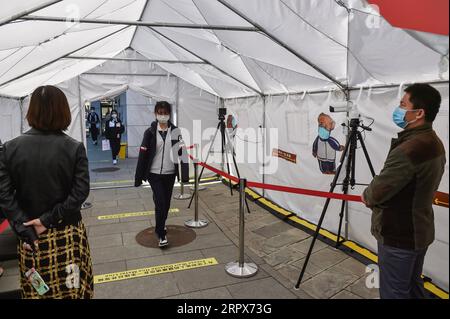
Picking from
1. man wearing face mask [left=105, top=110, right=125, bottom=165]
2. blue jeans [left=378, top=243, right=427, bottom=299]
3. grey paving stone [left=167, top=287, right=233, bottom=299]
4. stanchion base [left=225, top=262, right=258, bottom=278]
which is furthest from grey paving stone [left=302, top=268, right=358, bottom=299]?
man wearing face mask [left=105, top=110, right=125, bottom=165]

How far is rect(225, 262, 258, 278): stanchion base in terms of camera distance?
335 centimetres

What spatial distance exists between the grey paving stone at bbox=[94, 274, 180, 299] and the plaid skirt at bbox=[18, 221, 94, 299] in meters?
1.03

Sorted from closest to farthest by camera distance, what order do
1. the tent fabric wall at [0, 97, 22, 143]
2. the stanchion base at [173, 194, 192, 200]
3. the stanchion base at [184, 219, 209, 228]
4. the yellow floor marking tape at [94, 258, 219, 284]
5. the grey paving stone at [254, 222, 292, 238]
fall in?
the yellow floor marking tape at [94, 258, 219, 284]
the grey paving stone at [254, 222, 292, 238]
the stanchion base at [184, 219, 209, 228]
the tent fabric wall at [0, 97, 22, 143]
the stanchion base at [173, 194, 192, 200]

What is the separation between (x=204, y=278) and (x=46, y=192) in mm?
1970

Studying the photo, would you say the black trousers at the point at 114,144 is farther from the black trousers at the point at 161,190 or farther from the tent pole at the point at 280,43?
the tent pole at the point at 280,43

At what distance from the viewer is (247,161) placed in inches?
277

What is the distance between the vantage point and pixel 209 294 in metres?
3.04

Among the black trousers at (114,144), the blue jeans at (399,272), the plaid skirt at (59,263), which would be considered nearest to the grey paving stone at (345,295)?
the blue jeans at (399,272)

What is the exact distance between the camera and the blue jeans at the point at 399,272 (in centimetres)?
194

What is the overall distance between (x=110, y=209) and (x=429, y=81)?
5190 millimetres

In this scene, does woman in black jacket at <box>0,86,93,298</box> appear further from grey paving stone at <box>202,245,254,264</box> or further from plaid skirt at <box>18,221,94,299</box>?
grey paving stone at <box>202,245,254,264</box>

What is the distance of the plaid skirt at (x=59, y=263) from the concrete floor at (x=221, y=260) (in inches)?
43.2

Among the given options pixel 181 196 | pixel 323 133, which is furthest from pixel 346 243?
pixel 181 196
